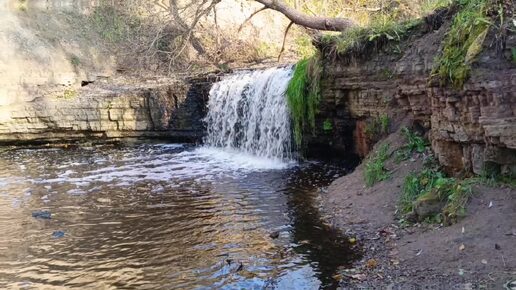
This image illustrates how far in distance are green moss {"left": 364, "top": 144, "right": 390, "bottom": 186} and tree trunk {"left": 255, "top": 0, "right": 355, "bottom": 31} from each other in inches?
172

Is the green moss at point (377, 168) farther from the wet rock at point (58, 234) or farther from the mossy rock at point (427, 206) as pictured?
the wet rock at point (58, 234)

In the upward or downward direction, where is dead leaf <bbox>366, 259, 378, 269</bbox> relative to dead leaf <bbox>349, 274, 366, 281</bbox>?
upward

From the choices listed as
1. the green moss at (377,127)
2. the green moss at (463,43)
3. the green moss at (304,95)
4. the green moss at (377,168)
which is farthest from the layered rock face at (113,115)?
the green moss at (463,43)

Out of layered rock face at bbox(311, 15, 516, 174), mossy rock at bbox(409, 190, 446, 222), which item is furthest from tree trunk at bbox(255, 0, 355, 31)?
mossy rock at bbox(409, 190, 446, 222)

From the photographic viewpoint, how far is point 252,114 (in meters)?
12.8

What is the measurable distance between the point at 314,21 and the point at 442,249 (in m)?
8.57

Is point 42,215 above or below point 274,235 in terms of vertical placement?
above

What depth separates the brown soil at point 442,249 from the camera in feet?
14.8

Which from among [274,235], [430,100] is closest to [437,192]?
[430,100]

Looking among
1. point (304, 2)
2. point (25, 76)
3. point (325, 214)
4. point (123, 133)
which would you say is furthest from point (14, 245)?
point (304, 2)

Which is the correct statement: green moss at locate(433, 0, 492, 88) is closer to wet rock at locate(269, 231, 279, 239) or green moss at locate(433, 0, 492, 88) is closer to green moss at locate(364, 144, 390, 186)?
green moss at locate(364, 144, 390, 186)

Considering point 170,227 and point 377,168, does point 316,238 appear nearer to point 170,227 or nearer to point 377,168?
point 377,168

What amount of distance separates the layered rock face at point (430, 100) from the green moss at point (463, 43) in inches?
3.7

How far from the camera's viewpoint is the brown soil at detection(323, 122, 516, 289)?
450 cm
